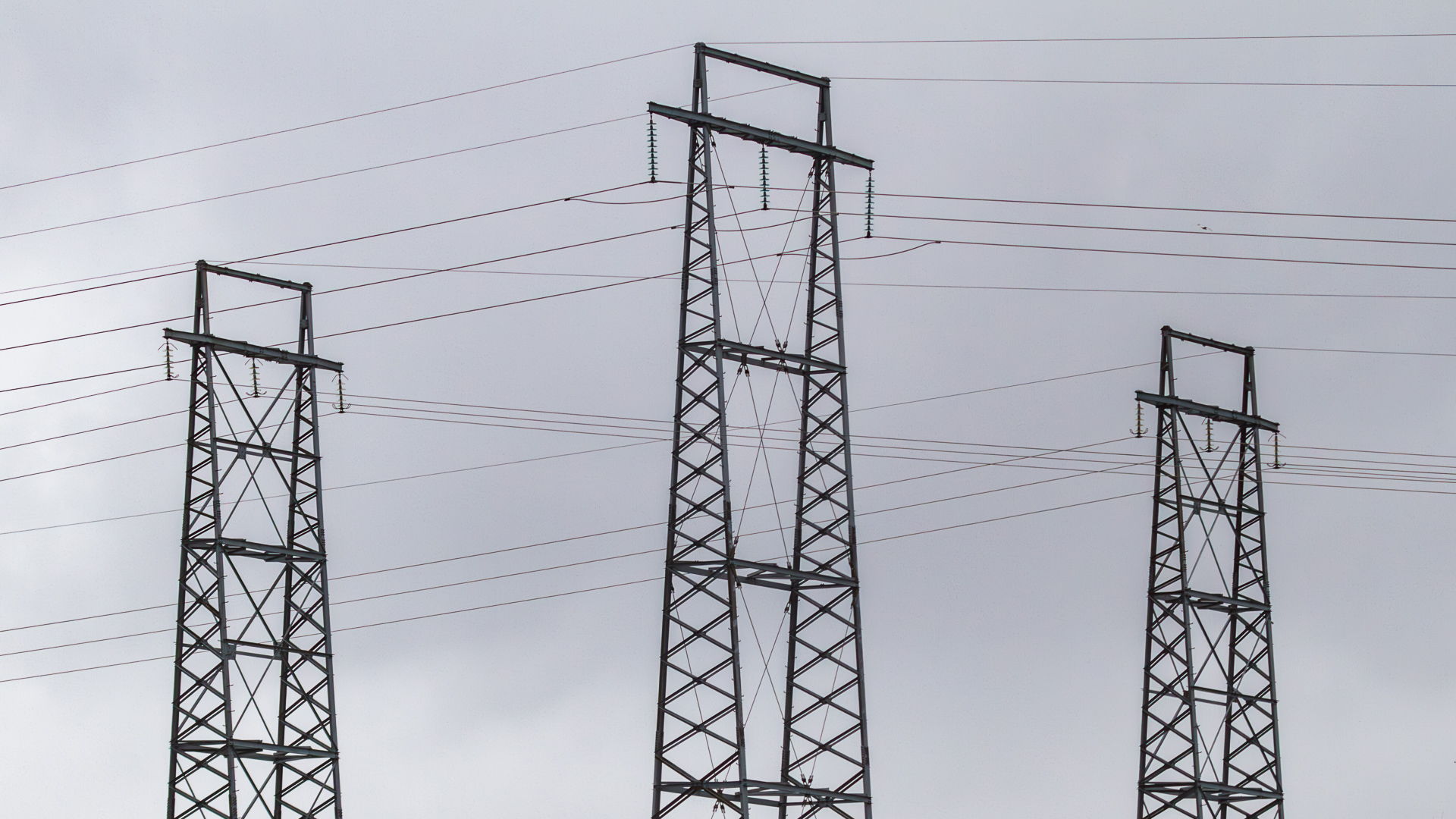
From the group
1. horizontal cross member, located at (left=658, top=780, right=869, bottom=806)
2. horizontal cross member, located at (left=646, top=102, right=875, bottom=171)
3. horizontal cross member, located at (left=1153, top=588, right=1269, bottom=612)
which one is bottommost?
horizontal cross member, located at (left=658, top=780, right=869, bottom=806)

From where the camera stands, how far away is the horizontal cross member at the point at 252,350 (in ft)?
158

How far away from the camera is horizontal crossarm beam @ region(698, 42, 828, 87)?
45594 millimetres

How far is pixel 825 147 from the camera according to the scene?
46.9 metres

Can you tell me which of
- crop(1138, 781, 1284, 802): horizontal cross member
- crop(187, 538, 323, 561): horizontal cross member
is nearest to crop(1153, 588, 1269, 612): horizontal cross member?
crop(1138, 781, 1284, 802): horizontal cross member

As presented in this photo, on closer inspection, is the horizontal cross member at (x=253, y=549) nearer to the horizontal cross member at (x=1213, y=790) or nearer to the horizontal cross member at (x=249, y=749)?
the horizontal cross member at (x=249, y=749)

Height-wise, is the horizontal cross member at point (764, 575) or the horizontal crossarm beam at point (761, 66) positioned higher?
the horizontal crossarm beam at point (761, 66)

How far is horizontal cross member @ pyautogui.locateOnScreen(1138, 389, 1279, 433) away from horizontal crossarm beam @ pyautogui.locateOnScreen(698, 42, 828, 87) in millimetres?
13088

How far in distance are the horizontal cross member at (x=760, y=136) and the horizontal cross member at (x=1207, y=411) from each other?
36.3 ft

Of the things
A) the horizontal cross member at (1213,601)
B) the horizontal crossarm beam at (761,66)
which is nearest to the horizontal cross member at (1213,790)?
the horizontal cross member at (1213,601)

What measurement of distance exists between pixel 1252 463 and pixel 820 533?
16665 mm

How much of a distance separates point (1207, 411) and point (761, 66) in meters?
16.6

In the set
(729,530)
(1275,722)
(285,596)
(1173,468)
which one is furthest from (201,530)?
(1275,722)

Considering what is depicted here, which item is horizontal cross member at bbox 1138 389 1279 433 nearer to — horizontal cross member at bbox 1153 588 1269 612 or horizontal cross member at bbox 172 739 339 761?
horizontal cross member at bbox 1153 588 1269 612

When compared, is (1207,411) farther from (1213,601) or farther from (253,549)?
(253,549)
